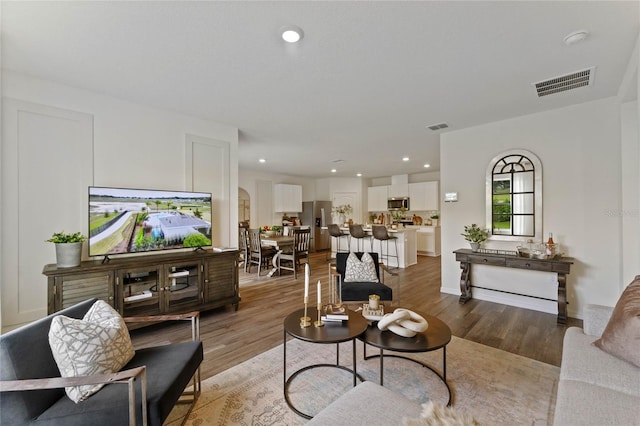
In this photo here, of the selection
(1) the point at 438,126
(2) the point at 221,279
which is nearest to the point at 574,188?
(1) the point at 438,126

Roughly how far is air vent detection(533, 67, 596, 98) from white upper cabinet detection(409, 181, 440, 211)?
5.43 m

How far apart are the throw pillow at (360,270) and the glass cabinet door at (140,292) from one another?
88.7 inches

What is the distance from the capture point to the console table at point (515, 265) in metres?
3.38

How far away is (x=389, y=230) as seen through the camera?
22.2ft

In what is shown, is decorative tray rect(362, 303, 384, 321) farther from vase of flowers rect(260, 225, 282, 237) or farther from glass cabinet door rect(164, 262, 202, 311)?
vase of flowers rect(260, 225, 282, 237)

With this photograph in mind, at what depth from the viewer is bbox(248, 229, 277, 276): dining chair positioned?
5902 millimetres

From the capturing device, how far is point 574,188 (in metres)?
3.58

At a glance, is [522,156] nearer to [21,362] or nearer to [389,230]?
[389,230]

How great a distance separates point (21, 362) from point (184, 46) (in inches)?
90.0

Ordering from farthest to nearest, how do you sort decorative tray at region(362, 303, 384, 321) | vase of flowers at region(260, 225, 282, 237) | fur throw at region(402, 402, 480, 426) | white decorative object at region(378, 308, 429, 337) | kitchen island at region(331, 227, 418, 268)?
kitchen island at region(331, 227, 418, 268)
vase of flowers at region(260, 225, 282, 237)
decorative tray at region(362, 303, 384, 321)
white decorative object at region(378, 308, 429, 337)
fur throw at region(402, 402, 480, 426)

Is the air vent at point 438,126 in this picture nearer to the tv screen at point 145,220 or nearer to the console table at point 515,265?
the console table at point 515,265

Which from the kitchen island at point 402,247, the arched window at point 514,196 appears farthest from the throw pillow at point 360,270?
the kitchen island at point 402,247

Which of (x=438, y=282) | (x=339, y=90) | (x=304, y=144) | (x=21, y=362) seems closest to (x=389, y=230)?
(x=438, y=282)

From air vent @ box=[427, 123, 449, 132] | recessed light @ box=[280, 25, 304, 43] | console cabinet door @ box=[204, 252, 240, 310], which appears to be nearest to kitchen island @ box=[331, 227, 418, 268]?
air vent @ box=[427, 123, 449, 132]
